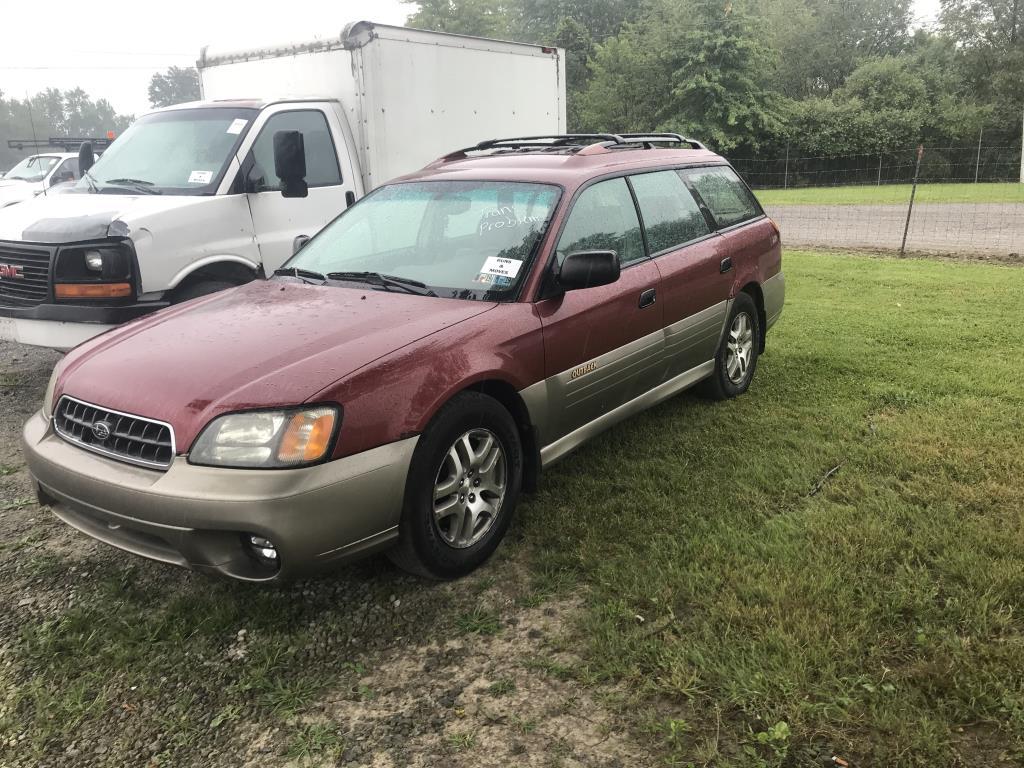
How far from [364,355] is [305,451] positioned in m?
0.44

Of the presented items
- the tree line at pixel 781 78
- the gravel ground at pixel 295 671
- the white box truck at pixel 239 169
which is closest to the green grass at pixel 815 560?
the gravel ground at pixel 295 671

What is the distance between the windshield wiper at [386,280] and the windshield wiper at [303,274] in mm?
49

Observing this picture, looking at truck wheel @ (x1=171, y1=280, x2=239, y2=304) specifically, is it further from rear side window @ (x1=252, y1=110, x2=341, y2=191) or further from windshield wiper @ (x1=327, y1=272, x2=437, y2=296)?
windshield wiper @ (x1=327, y1=272, x2=437, y2=296)

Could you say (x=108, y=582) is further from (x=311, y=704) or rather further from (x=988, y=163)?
(x=988, y=163)

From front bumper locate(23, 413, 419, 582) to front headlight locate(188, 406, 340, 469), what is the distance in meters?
0.04

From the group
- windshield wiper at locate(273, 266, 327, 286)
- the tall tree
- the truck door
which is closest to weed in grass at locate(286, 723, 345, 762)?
windshield wiper at locate(273, 266, 327, 286)

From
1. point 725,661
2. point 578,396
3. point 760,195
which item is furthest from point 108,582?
point 760,195

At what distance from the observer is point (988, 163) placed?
96.6ft

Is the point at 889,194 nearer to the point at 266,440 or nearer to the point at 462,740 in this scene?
the point at 266,440

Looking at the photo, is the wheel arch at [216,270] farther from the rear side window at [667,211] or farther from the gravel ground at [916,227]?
the gravel ground at [916,227]

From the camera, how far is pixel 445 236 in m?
3.92

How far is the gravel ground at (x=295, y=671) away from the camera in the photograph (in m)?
2.39

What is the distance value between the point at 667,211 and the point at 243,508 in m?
3.03

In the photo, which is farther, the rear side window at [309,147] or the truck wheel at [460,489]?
the rear side window at [309,147]
